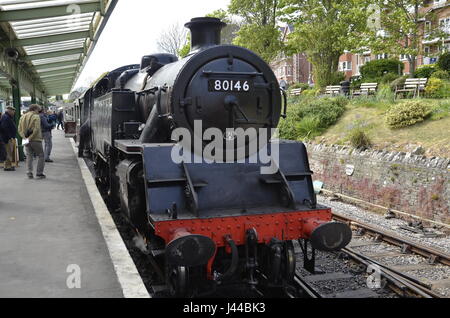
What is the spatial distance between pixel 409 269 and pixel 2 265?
5394mm

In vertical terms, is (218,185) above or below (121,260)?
above

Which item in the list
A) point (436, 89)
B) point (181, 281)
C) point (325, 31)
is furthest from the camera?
point (325, 31)

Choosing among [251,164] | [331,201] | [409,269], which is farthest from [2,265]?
[331,201]

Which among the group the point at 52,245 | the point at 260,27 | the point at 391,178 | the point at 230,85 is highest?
the point at 260,27

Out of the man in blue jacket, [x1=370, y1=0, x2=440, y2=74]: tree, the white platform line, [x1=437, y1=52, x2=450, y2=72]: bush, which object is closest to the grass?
[x1=370, y1=0, x2=440, y2=74]: tree

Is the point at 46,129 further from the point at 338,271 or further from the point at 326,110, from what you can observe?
the point at 338,271

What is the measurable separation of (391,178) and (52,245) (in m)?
8.29

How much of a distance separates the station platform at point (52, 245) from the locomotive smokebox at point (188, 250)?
0.55 m

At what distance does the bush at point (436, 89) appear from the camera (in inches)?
607

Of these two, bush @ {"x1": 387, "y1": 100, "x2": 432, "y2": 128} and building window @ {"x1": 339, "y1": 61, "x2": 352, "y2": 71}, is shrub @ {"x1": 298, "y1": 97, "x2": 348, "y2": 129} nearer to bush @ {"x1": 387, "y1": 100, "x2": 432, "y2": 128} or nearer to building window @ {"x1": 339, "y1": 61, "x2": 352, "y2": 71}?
bush @ {"x1": 387, "y1": 100, "x2": 432, "y2": 128}

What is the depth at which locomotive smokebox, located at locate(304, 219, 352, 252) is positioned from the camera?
4.80 meters

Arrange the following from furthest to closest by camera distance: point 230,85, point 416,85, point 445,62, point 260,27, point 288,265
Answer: point 260,27
point 445,62
point 416,85
point 230,85
point 288,265

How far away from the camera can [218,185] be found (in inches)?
209

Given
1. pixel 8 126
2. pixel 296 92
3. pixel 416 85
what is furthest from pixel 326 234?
pixel 296 92
